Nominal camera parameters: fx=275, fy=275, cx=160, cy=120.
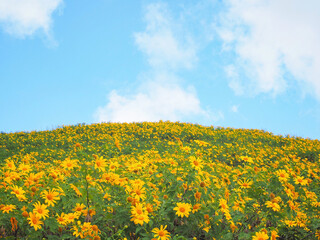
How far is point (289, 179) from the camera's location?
3.95 metres

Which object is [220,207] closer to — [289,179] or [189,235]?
[189,235]

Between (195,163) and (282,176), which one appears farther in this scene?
(282,176)

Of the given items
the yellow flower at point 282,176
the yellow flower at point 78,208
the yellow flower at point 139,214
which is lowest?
the yellow flower at point 139,214

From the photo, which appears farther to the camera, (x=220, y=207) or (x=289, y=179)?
(x=289, y=179)

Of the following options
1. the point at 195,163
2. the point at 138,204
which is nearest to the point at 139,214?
the point at 138,204

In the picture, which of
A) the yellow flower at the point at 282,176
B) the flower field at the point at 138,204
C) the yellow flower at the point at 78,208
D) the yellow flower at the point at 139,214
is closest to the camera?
the yellow flower at the point at 139,214

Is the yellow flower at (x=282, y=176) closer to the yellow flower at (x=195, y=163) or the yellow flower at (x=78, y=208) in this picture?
the yellow flower at (x=195, y=163)

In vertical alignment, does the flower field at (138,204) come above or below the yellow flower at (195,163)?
below

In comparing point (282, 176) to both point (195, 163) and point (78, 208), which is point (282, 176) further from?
point (78, 208)

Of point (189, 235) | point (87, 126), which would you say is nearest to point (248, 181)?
point (189, 235)

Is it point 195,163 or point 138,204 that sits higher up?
point 195,163

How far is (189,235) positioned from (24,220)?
1945 millimetres

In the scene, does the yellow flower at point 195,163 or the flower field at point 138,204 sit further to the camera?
the yellow flower at point 195,163

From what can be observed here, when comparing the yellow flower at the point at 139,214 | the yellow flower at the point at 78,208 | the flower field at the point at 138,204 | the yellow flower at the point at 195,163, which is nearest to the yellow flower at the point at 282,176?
the flower field at the point at 138,204
